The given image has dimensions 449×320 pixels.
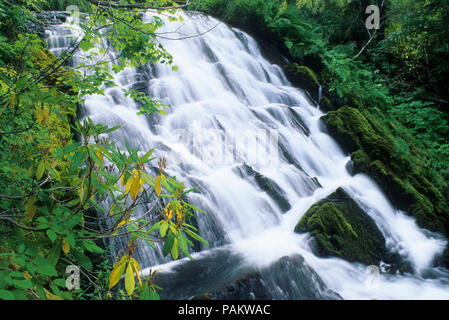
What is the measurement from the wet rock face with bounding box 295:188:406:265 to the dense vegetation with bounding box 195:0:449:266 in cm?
143

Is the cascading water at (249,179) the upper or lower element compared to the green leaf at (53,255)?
lower

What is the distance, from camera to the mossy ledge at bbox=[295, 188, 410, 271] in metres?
4.22

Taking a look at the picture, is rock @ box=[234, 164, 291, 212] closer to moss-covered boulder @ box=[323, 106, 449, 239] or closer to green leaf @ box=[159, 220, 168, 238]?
moss-covered boulder @ box=[323, 106, 449, 239]

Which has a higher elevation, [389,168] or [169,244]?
[169,244]

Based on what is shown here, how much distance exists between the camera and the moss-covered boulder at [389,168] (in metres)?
5.52

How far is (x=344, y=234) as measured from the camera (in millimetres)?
4383

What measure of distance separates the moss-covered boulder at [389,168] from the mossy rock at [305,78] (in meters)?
1.65

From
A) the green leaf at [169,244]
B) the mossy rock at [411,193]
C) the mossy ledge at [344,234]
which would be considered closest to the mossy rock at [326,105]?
the mossy rock at [411,193]

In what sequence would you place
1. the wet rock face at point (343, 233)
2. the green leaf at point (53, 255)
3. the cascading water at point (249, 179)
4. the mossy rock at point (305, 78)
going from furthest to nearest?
the mossy rock at point (305, 78) < the wet rock face at point (343, 233) < the cascading water at point (249, 179) < the green leaf at point (53, 255)

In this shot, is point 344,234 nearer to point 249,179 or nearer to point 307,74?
point 249,179

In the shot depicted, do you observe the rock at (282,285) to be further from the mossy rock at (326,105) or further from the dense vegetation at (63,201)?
the mossy rock at (326,105)

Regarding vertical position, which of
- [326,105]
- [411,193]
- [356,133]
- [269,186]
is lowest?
[411,193]

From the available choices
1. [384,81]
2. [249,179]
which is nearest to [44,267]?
[249,179]

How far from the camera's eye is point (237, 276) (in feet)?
10.8
